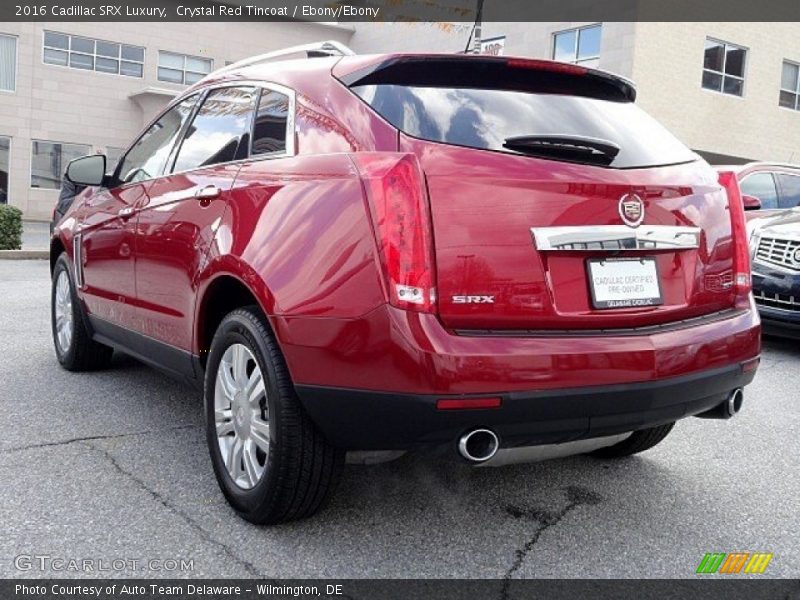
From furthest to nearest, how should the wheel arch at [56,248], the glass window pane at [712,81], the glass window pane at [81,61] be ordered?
the glass window pane at [81,61]
the glass window pane at [712,81]
the wheel arch at [56,248]

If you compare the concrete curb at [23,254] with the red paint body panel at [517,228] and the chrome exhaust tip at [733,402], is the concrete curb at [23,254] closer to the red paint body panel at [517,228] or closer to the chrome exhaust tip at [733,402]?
the red paint body panel at [517,228]

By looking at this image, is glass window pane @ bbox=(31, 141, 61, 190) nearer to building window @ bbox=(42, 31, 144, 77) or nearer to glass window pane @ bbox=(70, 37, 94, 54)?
building window @ bbox=(42, 31, 144, 77)

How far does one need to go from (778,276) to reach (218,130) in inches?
197

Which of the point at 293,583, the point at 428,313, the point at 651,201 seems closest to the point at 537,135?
the point at 651,201

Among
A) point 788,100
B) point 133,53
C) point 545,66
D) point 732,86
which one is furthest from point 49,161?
point 545,66

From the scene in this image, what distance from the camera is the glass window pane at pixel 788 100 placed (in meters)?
26.6

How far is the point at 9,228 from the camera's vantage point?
13539 mm

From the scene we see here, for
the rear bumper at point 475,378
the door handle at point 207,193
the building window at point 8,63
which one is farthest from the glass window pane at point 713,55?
the rear bumper at point 475,378

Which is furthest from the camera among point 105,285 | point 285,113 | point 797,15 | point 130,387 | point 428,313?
point 797,15

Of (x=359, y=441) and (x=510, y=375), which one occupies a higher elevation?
(x=510, y=375)

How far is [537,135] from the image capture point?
2621mm

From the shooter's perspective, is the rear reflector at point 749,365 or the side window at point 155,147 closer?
the rear reflector at point 749,365

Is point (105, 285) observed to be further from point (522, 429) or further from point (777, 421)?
point (777, 421)

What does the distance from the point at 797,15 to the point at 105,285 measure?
27902mm
